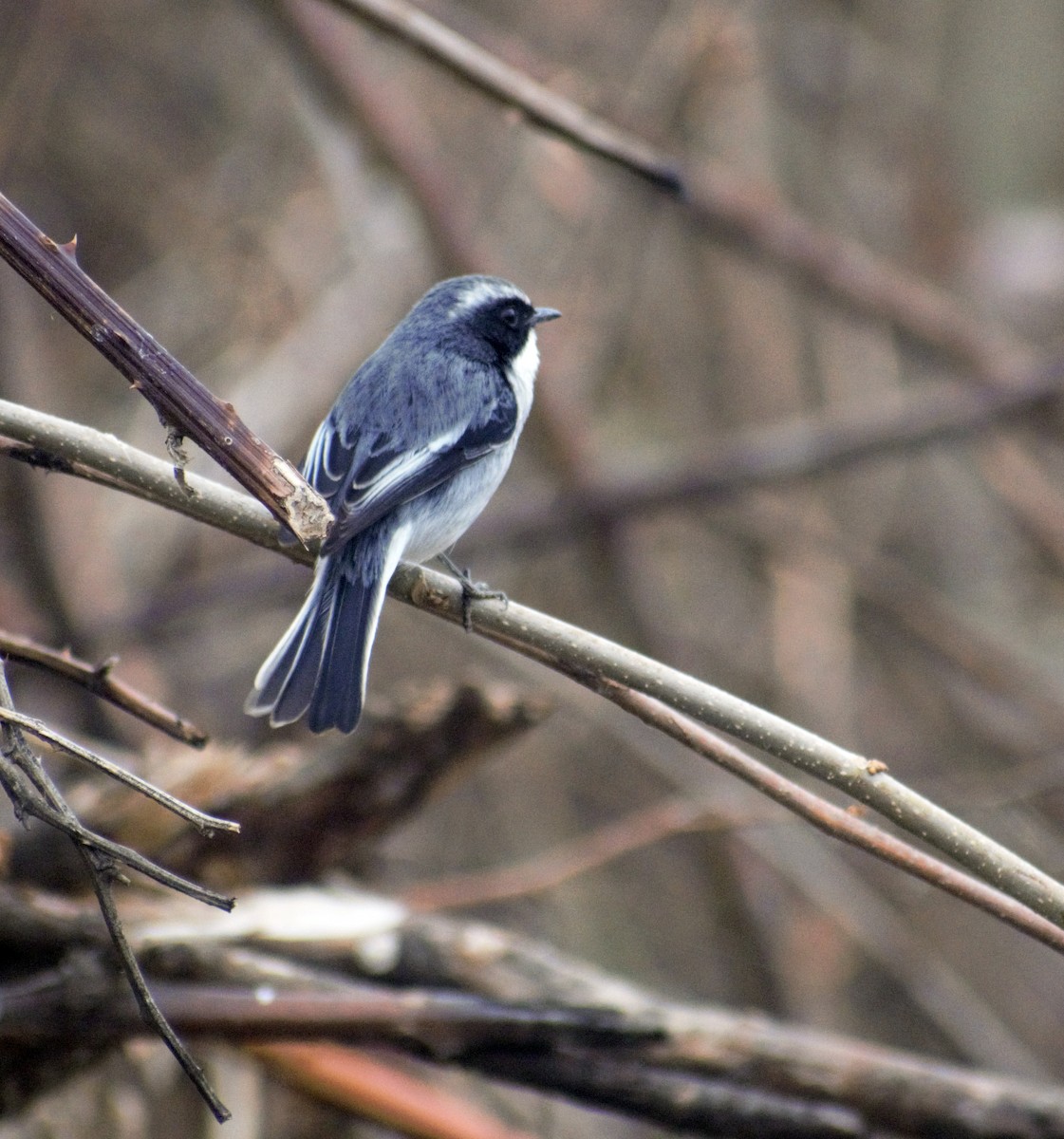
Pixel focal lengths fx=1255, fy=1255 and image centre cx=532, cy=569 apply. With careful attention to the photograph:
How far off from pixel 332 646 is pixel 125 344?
1062mm

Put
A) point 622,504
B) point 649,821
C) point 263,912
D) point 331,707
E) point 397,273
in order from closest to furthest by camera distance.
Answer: point 331,707, point 263,912, point 649,821, point 622,504, point 397,273

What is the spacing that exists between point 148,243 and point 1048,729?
4.54 metres

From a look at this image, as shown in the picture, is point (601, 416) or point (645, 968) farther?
point (601, 416)

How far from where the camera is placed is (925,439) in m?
5.01

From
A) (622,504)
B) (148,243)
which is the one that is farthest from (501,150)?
(622,504)

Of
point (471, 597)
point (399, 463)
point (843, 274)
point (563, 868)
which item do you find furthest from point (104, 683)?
point (843, 274)

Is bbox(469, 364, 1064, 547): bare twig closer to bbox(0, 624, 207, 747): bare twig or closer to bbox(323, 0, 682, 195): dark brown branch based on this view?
bbox(323, 0, 682, 195): dark brown branch

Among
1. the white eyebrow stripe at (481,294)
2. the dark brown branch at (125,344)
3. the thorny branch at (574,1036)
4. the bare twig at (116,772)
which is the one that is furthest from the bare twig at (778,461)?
the bare twig at (116,772)

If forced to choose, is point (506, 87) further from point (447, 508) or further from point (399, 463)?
point (447, 508)

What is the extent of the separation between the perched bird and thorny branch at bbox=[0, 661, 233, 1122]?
0.69m

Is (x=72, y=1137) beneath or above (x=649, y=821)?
beneath

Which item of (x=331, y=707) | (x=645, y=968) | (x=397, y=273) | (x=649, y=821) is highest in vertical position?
(x=397, y=273)

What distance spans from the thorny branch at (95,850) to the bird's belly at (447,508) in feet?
4.58

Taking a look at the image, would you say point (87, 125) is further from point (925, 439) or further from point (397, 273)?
point (925, 439)
